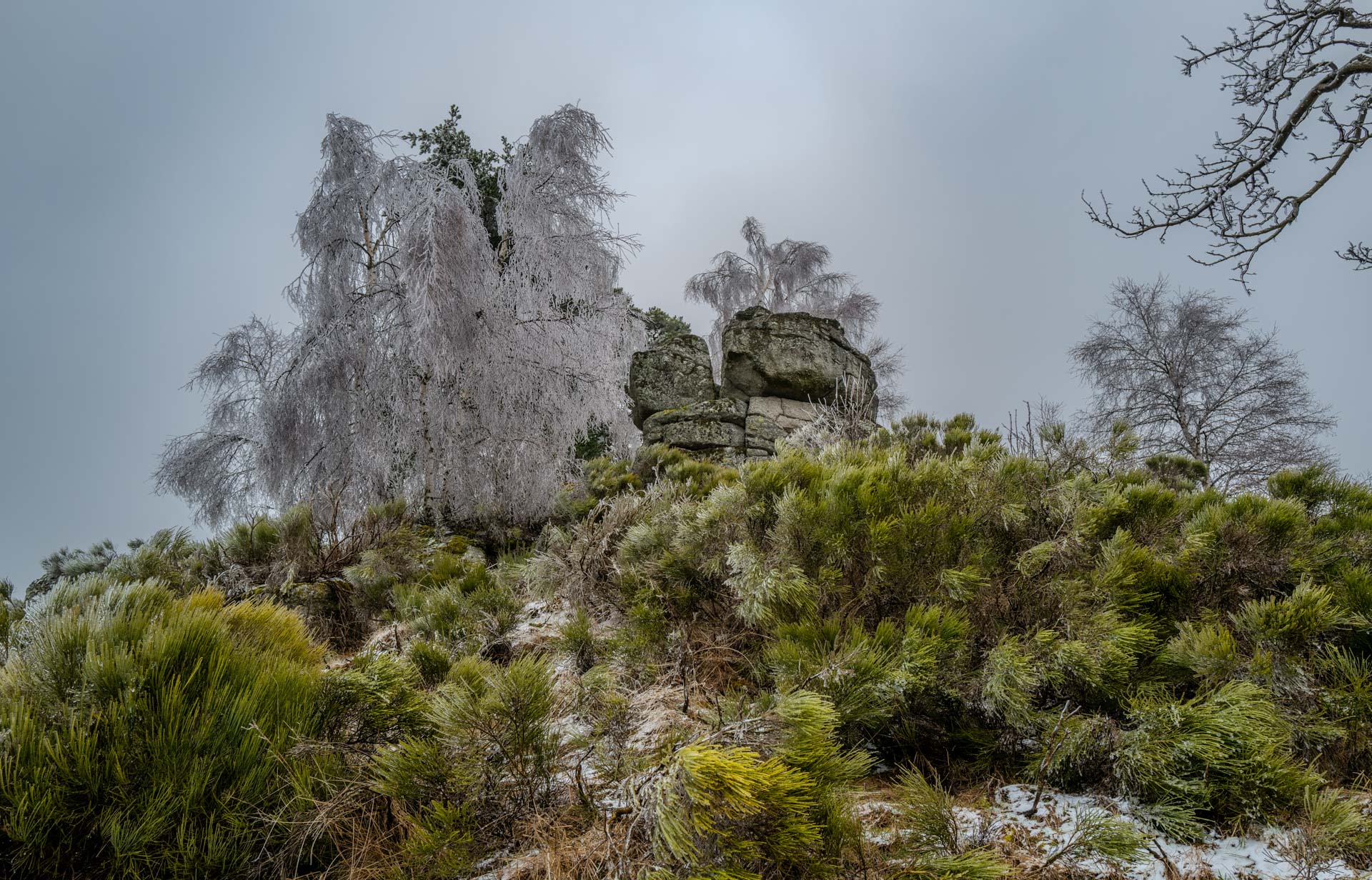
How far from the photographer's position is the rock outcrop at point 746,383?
7.71 m

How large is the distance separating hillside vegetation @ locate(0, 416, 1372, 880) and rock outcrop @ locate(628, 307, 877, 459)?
4.88m

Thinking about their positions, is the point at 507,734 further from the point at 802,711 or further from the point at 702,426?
the point at 702,426

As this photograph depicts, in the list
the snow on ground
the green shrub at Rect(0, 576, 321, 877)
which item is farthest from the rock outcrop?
the green shrub at Rect(0, 576, 321, 877)

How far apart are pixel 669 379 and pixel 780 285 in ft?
37.2

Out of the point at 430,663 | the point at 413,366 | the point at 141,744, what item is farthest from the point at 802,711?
the point at 413,366

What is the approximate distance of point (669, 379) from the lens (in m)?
8.66

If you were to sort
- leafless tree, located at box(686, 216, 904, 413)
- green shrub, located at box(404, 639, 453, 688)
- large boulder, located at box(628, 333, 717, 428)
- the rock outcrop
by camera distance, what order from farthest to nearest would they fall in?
1. leafless tree, located at box(686, 216, 904, 413)
2. large boulder, located at box(628, 333, 717, 428)
3. the rock outcrop
4. green shrub, located at box(404, 639, 453, 688)

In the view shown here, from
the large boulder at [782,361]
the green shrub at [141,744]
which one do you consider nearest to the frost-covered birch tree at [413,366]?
the large boulder at [782,361]

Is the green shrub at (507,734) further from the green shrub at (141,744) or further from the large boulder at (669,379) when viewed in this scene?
the large boulder at (669,379)

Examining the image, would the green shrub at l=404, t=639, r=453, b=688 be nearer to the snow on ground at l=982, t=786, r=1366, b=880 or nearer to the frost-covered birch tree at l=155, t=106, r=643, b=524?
the snow on ground at l=982, t=786, r=1366, b=880

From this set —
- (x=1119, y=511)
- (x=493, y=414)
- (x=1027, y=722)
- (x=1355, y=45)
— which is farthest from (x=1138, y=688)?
(x=1355, y=45)

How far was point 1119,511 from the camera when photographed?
8.31 ft

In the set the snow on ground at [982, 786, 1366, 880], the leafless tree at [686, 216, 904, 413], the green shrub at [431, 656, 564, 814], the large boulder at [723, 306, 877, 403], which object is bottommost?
the snow on ground at [982, 786, 1366, 880]

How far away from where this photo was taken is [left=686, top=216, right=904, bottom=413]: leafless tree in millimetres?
18609
